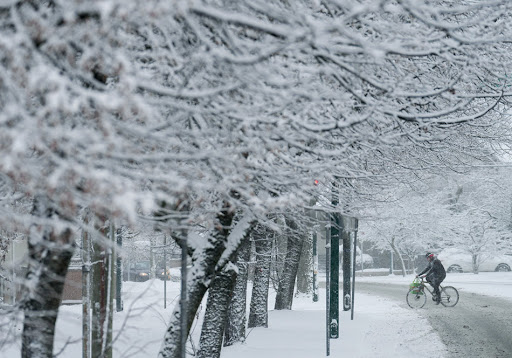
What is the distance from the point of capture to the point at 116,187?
3232 mm

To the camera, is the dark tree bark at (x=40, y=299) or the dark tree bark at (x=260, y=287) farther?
the dark tree bark at (x=260, y=287)

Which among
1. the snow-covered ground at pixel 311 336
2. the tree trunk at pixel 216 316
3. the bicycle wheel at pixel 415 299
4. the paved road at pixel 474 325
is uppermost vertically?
the tree trunk at pixel 216 316

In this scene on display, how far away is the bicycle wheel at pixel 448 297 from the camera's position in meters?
21.0

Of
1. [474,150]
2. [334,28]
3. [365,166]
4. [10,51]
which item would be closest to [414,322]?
[474,150]

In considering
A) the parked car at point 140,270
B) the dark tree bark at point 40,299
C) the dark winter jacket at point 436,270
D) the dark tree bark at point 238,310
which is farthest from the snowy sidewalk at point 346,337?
the parked car at point 140,270

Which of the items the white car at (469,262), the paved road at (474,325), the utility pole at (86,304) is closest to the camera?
the utility pole at (86,304)

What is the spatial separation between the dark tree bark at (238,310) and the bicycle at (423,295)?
9.01 metres

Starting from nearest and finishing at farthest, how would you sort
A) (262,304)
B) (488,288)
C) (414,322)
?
(262,304) < (414,322) < (488,288)

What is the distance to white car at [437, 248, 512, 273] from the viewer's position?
4350cm

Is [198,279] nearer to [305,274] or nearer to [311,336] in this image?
[311,336]

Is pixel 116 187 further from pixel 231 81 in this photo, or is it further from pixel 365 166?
pixel 365 166

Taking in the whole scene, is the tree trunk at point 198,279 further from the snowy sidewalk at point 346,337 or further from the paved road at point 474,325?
the paved road at point 474,325

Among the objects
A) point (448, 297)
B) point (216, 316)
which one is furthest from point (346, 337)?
point (448, 297)

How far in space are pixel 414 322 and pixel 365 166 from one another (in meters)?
7.71
